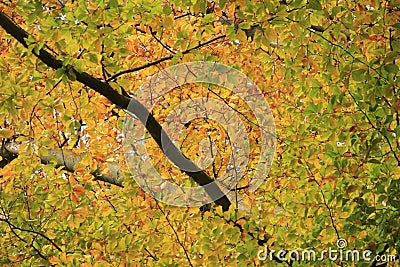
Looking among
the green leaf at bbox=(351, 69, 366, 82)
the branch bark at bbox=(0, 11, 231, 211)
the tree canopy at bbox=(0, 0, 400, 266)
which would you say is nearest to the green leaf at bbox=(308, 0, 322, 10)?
the tree canopy at bbox=(0, 0, 400, 266)

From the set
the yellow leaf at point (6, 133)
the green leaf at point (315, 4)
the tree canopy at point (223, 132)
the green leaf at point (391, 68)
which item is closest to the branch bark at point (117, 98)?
the tree canopy at point (223, 132)

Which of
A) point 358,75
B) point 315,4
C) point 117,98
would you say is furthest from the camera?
point 117,98

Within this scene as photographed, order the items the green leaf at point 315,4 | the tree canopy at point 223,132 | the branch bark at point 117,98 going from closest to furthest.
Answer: the green leaf at point 315,4, the tree canopy at point 223,132, the branch bark at point 117,98

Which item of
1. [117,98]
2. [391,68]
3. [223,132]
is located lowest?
[391,68]

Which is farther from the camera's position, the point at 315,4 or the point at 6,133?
the point at 6,133

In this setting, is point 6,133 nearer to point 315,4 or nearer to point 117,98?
point 117,98

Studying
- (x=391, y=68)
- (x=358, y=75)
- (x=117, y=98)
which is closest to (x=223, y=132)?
(x=117, y=98)

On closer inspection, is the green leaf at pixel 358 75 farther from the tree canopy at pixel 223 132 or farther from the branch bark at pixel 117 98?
the branch bark at pixel 117 98

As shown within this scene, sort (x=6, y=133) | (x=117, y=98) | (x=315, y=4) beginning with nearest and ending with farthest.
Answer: (x=315, y=4)
(x=6, y=133)
(x=117, y=98)
